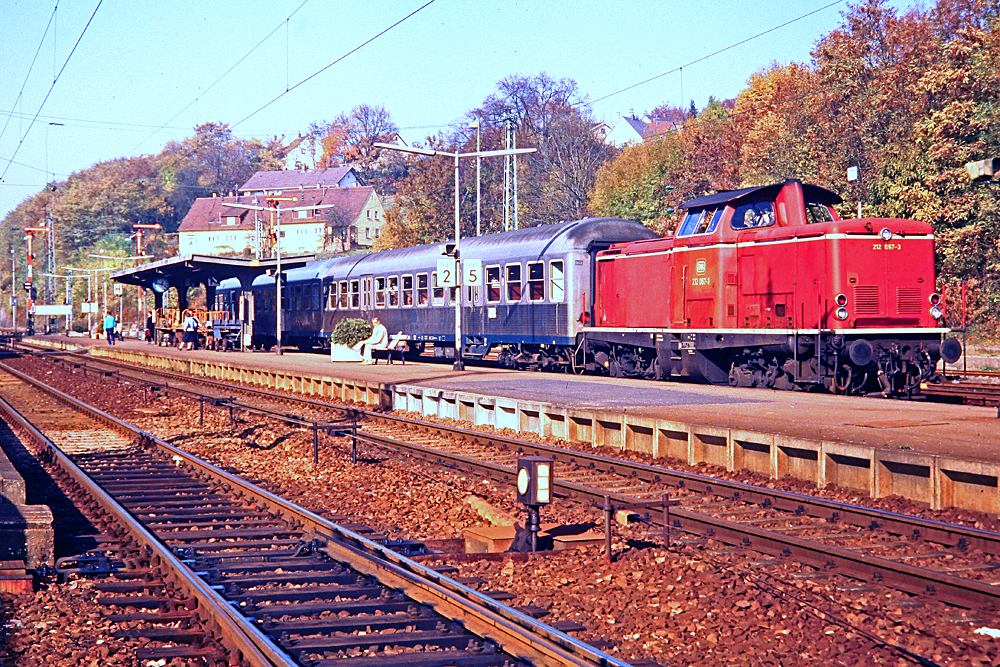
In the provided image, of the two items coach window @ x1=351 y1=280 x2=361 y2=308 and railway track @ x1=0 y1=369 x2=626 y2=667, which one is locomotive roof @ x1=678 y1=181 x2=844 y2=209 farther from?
coach window @ x1=351 y1=280 x2=361 y2=308

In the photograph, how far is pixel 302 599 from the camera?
7.69 metres

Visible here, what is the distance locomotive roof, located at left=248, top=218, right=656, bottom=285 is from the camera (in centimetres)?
2711

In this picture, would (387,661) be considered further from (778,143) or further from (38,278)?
(38,278)

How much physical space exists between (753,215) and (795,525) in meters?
11.4

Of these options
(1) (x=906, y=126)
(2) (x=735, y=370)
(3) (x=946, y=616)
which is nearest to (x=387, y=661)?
(3) (x=946, y=616)

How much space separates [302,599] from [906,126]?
42.6 metres

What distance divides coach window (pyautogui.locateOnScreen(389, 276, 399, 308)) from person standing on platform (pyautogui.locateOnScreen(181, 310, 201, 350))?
829 inches

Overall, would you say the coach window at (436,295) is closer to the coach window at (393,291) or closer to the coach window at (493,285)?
the coach window at (493,285)

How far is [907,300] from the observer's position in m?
19.3

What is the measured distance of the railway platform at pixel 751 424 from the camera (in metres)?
11.0

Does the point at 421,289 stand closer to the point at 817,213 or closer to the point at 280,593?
the point at 817,213

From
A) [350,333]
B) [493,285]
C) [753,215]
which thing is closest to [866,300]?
[753,215]

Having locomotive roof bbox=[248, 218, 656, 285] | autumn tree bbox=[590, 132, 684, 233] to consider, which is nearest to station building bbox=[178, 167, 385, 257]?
autumn tree bbox=[590, 132, 684, 233]

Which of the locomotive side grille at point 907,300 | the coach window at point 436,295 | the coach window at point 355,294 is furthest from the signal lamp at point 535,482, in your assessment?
the coach window at point 355,294
